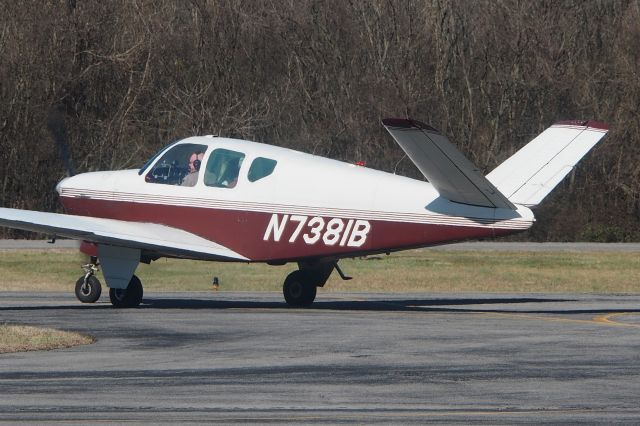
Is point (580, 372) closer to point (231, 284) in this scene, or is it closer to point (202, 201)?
point (202, 201)

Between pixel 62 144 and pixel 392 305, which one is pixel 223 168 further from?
pixel 62 144

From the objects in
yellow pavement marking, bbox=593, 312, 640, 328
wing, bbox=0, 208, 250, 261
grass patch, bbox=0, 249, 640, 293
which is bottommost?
grass patch, bbox=0, 249, 640, 293

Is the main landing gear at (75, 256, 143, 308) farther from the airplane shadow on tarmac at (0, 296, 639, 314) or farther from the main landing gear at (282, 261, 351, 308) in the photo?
the main landing gear at (282, 261, 351, 308)

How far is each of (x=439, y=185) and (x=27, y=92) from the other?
31512mm

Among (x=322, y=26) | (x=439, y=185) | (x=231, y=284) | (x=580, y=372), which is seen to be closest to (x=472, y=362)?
(x=580, y=372)

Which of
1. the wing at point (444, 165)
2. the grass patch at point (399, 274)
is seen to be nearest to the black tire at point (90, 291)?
the grass patch at point (399, 274)

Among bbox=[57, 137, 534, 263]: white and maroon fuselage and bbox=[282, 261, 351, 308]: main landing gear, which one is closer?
bbox=[57, 137, 534, 263]: white and maroon fuselage

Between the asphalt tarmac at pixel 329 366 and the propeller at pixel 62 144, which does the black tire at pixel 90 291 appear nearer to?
the asphalt tarmac at pixel 329 366

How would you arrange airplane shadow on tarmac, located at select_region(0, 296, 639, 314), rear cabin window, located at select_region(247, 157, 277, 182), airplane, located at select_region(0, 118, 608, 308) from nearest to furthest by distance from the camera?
1. airplane, located at select_region(0, 118, 608, 308)
2. rear cabin window, located at select_region(247, 157, 277, 182)
3. airplane shadow on tarmac, located at select_region(0, 296, 639, 314)

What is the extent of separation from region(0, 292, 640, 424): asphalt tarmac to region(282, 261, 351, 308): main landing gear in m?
0.40

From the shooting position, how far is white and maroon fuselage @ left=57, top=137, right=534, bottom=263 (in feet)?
60.5

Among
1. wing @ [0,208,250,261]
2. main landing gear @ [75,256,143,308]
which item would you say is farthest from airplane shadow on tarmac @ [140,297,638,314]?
wing @ [0,208,250,261]

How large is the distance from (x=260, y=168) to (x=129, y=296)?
3.02 metres

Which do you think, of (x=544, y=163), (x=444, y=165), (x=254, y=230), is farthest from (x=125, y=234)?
(x=544, y=163)
